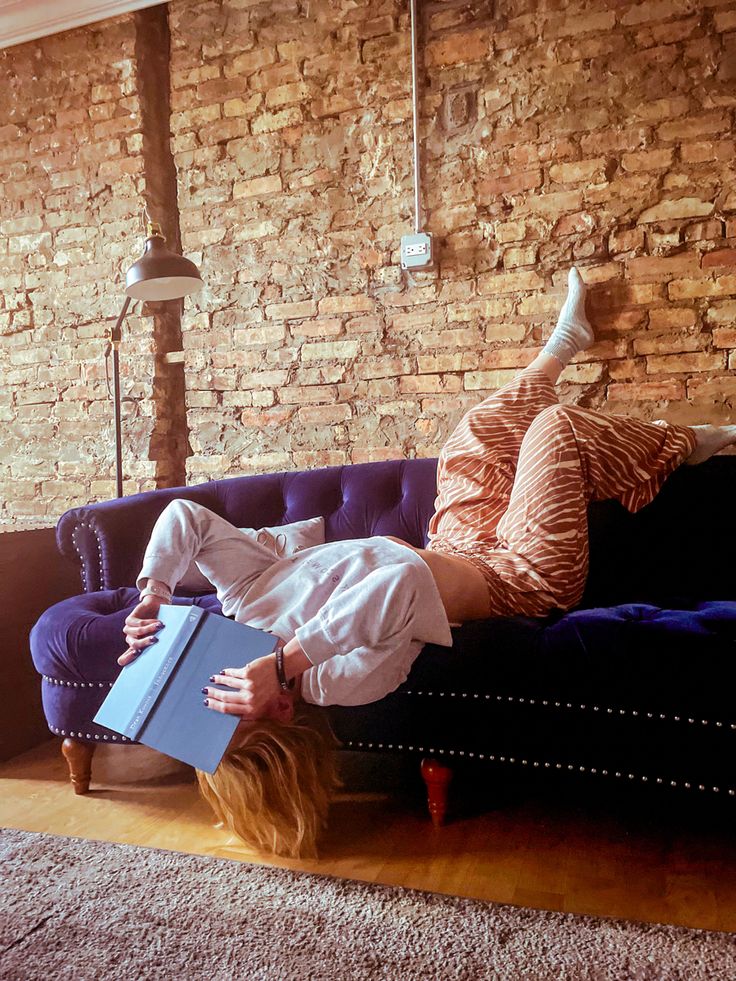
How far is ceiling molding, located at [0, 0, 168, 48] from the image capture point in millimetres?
3256

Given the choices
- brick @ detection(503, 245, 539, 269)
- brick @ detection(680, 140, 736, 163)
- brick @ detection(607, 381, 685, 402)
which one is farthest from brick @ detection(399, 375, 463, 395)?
brick @ detection(680, 140, 736, 163)

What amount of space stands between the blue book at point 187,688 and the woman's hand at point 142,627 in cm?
5

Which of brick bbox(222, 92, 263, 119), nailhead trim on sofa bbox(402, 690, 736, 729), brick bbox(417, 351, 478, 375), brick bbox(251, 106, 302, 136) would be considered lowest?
nailhead trim on sofa bbox(402, 690, 736, 729)

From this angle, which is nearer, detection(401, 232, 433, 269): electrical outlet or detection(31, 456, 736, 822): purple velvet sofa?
detection(31, 456, 736, 822): purple velvet sofa

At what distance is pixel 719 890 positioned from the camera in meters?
1.41

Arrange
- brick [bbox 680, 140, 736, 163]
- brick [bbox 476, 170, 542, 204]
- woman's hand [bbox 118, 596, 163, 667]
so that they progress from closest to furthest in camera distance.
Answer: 1. woman's hand [bbox 118, 596, 163, 667]
2. brick [bbox 680, 140, 736, 163]
3. brick [bbox 476, 170, 542, 204]

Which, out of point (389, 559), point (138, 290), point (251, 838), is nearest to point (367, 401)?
point (138, 290)

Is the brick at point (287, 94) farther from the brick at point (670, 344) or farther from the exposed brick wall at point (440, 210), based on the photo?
the brick at point (670, 344)

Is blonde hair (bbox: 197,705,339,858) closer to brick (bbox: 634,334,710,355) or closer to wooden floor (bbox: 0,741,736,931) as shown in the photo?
wooden floor (bbox: 0,741,736,931)

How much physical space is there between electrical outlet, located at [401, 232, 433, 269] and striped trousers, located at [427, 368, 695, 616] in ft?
2.47

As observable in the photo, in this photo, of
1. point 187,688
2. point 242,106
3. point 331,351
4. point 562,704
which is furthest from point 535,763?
point 242,106

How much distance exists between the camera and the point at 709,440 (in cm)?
207

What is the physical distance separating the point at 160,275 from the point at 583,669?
193 cm

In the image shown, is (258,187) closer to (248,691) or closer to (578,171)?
(578,171)
